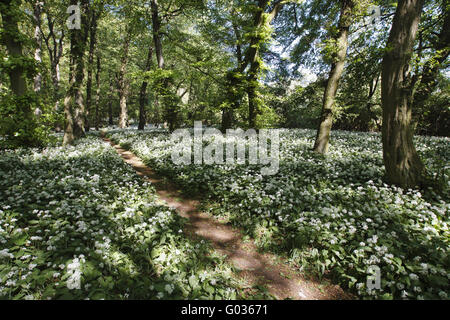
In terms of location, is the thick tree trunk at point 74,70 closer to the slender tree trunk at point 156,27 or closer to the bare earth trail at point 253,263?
the slender tree trunk at point 156,27

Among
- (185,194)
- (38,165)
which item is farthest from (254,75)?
(38,165)

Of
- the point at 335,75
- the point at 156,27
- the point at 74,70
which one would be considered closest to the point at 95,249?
the point at 335,75

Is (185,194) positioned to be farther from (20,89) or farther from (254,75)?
(20,89)

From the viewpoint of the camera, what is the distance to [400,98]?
18.6 feet

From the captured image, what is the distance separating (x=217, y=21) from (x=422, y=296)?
20176 mm

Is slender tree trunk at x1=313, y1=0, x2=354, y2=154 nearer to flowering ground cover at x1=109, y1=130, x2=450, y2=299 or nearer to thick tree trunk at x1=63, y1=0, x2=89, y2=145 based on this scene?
flowering ground cover at x1=109, y1=130, x2=450, y2=299

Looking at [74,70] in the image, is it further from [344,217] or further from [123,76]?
[344,217]

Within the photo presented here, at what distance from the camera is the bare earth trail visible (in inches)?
143

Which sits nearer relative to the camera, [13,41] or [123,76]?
[13,41]

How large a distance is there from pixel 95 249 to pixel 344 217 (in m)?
5.36

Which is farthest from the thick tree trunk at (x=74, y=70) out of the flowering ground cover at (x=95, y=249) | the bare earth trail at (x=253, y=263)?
the bare earth trail at (x=253, y=263)

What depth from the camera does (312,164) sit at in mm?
8070

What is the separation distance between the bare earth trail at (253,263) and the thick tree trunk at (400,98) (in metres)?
4.29

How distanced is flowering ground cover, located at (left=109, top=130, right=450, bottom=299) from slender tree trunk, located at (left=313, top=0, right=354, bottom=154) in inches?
58.9
